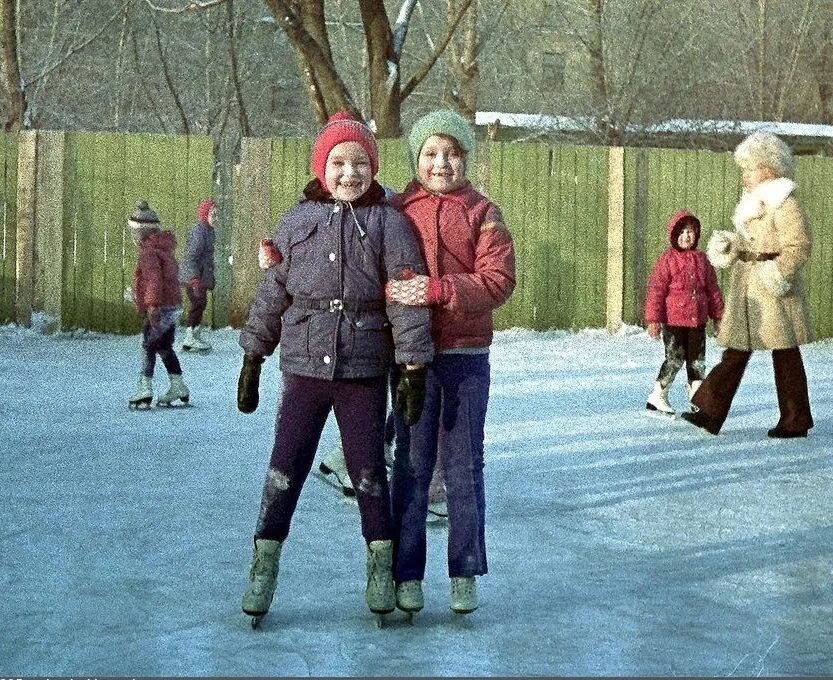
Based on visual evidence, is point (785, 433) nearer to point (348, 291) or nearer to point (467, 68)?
point (348, 291)

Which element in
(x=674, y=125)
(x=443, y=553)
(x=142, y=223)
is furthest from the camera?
(x=674, y=125)

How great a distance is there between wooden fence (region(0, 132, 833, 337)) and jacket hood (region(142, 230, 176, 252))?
18.8ft

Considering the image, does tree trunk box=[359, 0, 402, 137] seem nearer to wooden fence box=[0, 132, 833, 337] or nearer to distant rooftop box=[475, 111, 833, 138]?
wooden fence box=[0, 132, 833, 337]

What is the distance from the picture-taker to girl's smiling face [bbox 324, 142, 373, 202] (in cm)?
480

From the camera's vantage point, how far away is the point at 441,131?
16.1 ft

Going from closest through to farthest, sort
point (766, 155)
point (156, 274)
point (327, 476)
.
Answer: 1. point (327, 476)
2. point (766, 155)
3. point (156, 274)

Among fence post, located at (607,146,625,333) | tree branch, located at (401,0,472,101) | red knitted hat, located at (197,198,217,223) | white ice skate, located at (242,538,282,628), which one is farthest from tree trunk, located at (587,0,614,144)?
white ice skate, located at (242,538,282,628)

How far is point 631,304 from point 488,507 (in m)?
10.1

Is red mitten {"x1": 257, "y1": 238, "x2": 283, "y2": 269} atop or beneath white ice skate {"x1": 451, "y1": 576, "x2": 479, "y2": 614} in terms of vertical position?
atop

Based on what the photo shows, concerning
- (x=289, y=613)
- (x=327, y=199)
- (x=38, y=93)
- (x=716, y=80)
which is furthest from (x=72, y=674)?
(x=716, y=80)

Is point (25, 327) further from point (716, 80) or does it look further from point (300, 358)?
point (716, 80)

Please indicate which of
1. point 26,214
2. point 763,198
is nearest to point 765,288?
point 763,198

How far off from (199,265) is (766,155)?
23.9ft

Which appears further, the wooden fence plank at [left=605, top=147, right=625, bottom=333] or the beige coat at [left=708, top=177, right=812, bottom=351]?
the wooden fence plank at [left=605, top=147, right=625, bottom=333]
